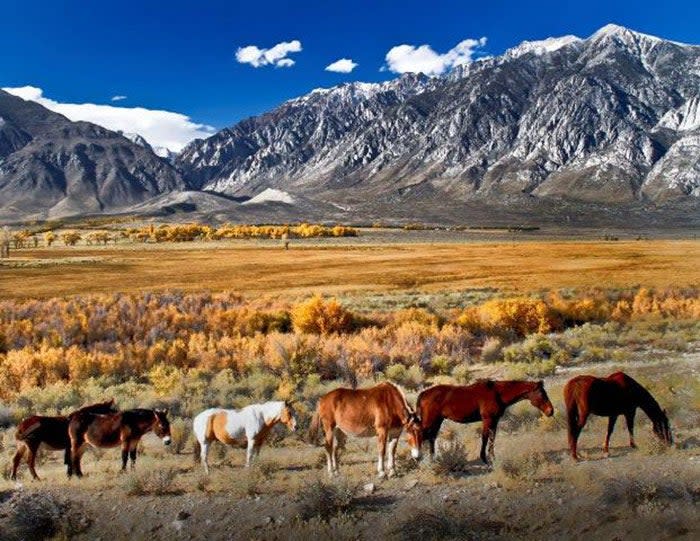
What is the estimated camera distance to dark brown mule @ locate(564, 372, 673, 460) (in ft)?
37.4

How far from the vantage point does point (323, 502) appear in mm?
9617

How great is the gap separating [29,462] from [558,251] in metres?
87.5

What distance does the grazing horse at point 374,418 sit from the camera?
10.5m

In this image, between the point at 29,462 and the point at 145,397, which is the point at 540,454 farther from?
the point at 145,397

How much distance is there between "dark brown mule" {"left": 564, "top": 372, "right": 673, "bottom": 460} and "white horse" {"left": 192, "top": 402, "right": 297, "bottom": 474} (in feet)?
16.9

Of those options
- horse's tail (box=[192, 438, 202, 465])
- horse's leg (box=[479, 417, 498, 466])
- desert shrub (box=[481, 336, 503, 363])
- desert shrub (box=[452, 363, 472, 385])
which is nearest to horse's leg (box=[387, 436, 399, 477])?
horse's leg (box=[479, 417, 498, 466])

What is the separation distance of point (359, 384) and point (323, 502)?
9.78 meters

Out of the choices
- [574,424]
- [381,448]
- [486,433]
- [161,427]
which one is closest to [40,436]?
[161,427]

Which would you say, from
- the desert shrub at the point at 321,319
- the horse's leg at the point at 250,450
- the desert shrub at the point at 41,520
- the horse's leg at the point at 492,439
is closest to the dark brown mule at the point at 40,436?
the desert shrub at the point at 41,520

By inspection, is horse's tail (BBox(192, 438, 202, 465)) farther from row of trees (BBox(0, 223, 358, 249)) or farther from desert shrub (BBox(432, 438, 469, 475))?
row of trees (BBox(0, 223, 358, 249))

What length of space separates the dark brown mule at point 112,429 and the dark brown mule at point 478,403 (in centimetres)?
469

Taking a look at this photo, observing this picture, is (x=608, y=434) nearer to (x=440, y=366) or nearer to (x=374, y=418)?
(x=374, y=418)

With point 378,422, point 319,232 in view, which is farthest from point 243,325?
point 319,232

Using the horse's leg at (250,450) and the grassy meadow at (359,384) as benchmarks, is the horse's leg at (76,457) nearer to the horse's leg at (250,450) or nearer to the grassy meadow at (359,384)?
the grassy meadow at (359,384)
